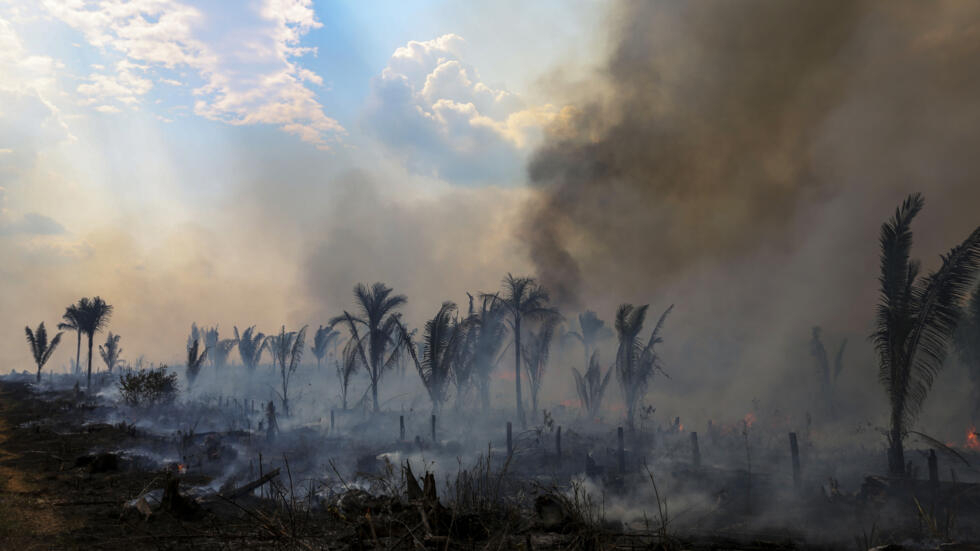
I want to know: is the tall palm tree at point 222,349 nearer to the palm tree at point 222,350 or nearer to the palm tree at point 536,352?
the palm tree at point 222,350

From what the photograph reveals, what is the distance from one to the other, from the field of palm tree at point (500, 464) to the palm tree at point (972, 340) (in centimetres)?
18

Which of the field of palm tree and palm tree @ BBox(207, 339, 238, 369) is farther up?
palm tree @ BBox(207, 339, 238, 369)

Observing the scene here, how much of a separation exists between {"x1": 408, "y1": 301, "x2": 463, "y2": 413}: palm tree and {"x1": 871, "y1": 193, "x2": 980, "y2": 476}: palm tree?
1901cm

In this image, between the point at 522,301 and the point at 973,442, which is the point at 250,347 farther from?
the point at 973,442

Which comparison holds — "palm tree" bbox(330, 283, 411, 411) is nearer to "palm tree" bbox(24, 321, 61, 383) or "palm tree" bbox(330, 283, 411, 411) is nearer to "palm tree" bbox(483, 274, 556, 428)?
"palm tree" bbox(483, 274, 556, 428)

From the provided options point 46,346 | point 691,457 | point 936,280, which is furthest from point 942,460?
point 46,346

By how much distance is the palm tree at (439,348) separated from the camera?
27.2m

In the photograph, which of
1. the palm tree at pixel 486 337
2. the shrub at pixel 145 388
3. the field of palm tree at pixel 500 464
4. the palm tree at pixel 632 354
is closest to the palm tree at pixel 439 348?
the field of palm tree at pixel 500 464

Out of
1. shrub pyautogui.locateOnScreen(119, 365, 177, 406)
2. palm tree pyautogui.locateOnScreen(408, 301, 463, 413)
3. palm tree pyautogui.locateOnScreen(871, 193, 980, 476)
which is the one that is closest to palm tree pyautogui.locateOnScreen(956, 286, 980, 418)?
palm tree pyautogui.locateOnScreen(871, 193, 980, 476)

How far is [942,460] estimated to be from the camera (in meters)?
20.1

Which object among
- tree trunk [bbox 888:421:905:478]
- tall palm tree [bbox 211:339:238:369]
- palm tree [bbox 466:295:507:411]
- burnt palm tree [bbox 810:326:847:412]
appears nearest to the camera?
tree trunk [bbox 888:421:905:478]

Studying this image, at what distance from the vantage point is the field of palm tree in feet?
24.7

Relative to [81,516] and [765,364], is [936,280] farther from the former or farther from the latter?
[765,364]

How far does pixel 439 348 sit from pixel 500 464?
8.84 meters
